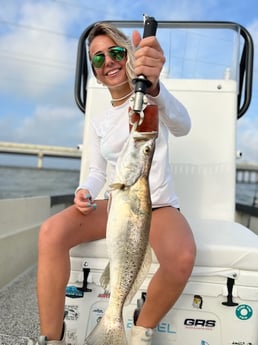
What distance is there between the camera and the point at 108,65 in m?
1.65

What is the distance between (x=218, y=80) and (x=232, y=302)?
1.75m

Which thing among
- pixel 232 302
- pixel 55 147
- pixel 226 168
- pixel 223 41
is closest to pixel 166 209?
pixel 232 302

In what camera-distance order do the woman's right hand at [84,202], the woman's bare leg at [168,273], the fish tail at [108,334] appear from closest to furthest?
the fish tail at [108,334] → the woman's bare leg at [168,273] → the woman's right hand at [84,202]

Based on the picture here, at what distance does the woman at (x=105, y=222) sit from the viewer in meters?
1.32

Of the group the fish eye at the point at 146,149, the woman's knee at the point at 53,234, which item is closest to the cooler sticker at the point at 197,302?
the woman's knee at the point at 53,234

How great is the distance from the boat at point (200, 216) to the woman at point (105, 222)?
13 cm

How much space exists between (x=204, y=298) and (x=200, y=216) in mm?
965

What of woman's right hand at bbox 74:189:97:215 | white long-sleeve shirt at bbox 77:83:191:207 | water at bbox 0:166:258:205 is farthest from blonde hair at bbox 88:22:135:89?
water at bbox 0:166:258:205

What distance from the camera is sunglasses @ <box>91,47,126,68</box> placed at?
1.60m

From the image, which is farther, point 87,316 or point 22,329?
point 22,329

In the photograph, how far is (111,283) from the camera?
122cm

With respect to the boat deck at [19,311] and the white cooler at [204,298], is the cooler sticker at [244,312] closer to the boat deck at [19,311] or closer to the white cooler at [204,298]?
the white cooler at [204,298]

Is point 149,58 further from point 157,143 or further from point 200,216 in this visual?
point 200,216

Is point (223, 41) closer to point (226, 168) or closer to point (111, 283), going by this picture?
point (226, 168)
